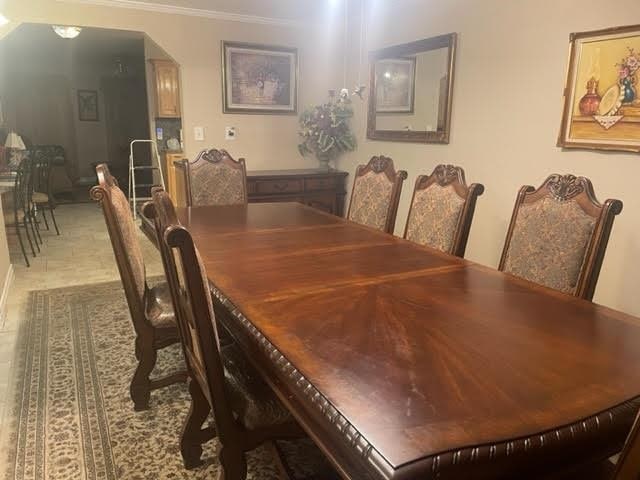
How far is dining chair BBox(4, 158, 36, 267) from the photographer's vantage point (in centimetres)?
432

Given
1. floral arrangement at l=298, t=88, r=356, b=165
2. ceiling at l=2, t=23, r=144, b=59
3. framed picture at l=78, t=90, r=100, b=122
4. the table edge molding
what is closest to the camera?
the table edge molding

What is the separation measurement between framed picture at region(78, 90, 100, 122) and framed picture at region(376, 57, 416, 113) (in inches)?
267

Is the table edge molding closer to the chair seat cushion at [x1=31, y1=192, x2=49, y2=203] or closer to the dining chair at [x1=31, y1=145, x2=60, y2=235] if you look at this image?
the dining chair at [x1=31, y1=145, x2=60, y2=235]

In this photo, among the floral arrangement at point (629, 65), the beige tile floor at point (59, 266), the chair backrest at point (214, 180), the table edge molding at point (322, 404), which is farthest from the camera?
the chair backrest at point (214, 180)

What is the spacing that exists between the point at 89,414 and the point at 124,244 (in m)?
0.84

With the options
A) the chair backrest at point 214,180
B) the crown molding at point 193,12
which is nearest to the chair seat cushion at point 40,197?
the crown molding at point 193,12

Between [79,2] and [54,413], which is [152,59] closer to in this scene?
[79,2]

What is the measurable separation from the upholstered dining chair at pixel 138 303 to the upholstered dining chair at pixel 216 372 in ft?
1.58

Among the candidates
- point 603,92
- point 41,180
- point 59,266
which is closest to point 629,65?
point 603,92

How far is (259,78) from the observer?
468cm

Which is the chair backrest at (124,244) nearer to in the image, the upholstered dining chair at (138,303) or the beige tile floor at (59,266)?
the upholstered dining chair at (138,303)

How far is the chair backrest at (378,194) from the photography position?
2756mm

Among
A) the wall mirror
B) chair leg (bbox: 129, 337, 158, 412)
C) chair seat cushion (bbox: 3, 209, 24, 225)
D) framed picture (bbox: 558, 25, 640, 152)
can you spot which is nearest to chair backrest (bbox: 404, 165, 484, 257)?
framed picture (bbox: 558, 25, 640, 152)

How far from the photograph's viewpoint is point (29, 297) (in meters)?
3.50
